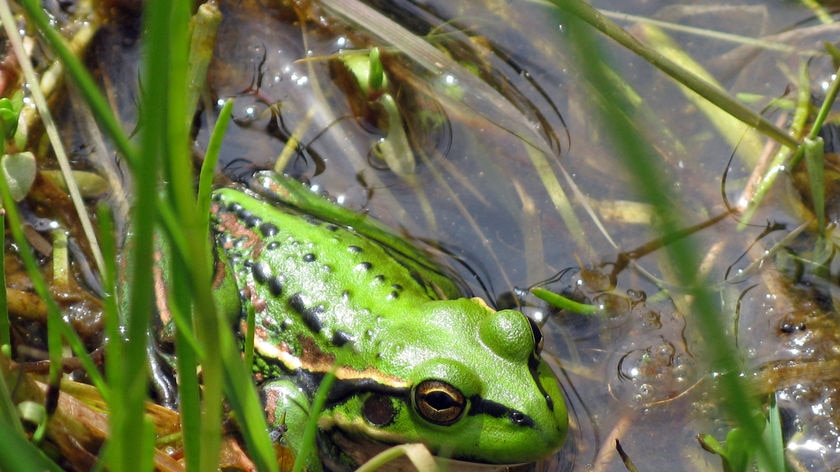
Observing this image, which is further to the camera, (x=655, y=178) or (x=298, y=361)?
(x=298, y=361)

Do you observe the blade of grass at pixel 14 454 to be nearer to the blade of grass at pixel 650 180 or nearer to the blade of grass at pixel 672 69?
the blade of grass at pixel 650 180

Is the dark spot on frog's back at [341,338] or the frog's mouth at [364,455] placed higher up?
the dark spot on frog's back at [341,338]

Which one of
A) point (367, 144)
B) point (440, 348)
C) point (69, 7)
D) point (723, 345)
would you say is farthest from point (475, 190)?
point (723, 345)

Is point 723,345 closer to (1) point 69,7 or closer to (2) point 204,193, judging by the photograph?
(2) point 204,193

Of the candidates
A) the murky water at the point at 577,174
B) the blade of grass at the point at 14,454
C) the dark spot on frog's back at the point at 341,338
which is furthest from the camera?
the murky water at the point at 577,174

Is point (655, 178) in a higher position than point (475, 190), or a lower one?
higher

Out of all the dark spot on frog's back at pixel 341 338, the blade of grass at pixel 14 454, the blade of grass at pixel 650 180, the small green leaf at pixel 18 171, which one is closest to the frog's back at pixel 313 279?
the dark spot on frog's back at pixel 341 338
